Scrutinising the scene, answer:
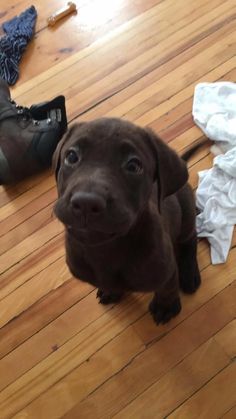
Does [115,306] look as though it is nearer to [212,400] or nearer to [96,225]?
[212,400]

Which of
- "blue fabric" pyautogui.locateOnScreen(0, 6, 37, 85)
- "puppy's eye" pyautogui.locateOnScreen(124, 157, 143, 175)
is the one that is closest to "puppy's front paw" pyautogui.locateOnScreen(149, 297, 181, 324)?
"puppy's eye" pyautogui.locateOnScreen(124, 157, 143, 175)

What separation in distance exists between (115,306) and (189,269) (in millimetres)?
359

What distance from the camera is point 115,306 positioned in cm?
205

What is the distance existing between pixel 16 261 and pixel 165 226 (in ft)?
2.99

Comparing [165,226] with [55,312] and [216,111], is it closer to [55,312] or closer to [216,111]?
[55,312]

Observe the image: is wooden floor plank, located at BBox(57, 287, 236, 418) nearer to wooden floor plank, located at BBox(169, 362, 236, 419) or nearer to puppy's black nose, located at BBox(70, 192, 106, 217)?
wooden floor plank, located at BBox(169, 362, 236, 419)

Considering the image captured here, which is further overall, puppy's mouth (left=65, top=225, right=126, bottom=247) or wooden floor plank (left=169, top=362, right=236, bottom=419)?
wooden floor plank (left=169, top=362, right=236, bottom=419)

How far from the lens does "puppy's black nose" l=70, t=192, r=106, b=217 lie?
1167mm

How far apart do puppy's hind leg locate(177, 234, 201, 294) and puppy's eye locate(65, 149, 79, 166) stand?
86 cm

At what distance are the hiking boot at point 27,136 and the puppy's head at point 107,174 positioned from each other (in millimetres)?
1136

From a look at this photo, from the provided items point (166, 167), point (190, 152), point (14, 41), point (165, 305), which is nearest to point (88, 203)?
point (166, 167)

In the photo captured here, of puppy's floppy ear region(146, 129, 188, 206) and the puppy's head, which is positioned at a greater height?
the puppy's head

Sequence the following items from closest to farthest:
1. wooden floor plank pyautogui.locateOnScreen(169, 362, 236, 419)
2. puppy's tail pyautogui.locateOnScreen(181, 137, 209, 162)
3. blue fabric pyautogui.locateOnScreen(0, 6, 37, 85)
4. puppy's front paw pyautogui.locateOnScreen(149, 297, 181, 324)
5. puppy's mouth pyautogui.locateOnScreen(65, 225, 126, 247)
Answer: puppy's mouth pyautogui.locateOnScreen(65, 225, 126, 247), wooden floor plank pyautogui.locateOnScreen(169, 362, 236, 419), puppy's front paw pyautogui.locateOnScreen(149, 297, 181, 324), puppy's tail pyautogui.locateOnScreen(181, 137, 209, 162), blue fabric pyautogui.locateOnScreen(0, 6, 37, 85)

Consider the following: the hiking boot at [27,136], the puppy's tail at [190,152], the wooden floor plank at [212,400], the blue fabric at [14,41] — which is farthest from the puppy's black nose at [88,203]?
the blue fabric at [14,41]
